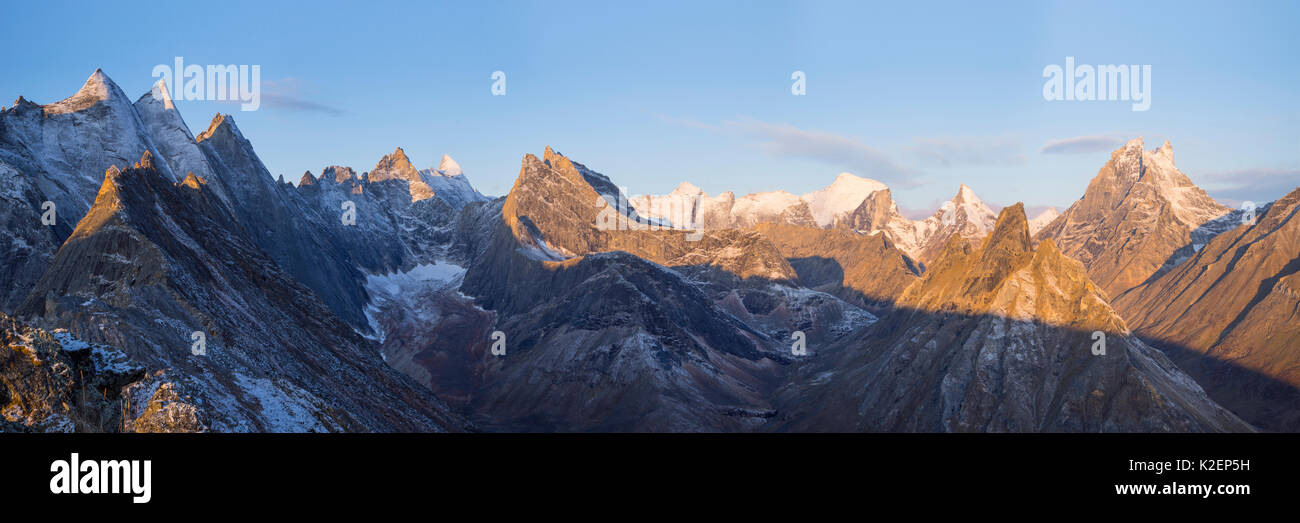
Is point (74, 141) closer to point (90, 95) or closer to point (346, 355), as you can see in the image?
point (90, 95)

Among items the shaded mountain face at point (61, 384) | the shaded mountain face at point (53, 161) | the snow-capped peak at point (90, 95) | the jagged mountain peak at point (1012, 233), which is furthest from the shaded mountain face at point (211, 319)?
the jagged mountain peak at point (1012, 233)

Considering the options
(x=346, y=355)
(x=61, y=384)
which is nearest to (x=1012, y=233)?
(x=346, y=355)

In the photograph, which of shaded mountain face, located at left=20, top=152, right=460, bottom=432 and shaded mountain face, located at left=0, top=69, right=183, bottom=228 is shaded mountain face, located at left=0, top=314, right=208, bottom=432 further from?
shaded mountain face, located at left=0, top=69, right=183, bottom=228

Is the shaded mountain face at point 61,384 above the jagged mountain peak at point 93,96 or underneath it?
underneath

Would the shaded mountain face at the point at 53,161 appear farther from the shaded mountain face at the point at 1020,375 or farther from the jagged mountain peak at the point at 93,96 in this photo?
the shaded mountain face at the point at 1020,375

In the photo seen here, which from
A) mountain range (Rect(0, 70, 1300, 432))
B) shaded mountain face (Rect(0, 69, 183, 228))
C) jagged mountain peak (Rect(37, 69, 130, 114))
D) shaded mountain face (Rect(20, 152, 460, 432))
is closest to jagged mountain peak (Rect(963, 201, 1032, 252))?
mountain range (Rect(0, 70, 1300, 432))
